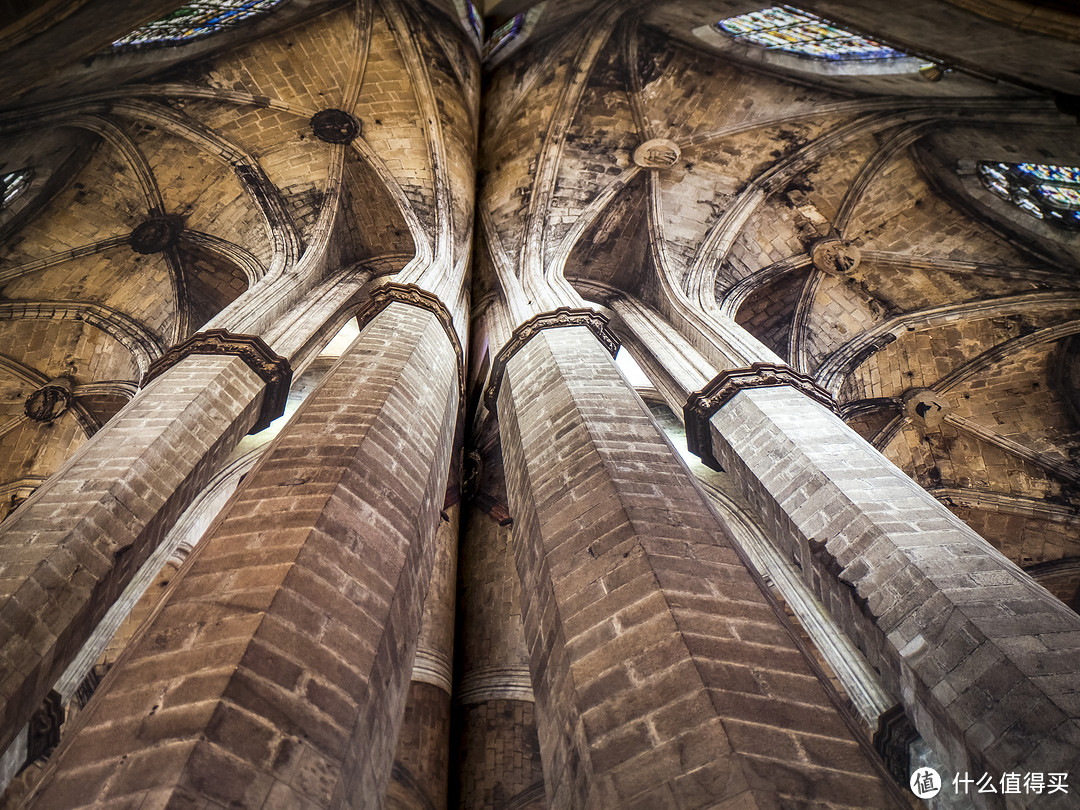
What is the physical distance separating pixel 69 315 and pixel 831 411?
35.5 feet

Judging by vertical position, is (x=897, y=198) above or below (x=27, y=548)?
above

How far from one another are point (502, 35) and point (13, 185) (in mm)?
8475

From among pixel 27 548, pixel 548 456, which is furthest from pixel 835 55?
pixel 27 548

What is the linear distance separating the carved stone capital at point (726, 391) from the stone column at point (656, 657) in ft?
6.90

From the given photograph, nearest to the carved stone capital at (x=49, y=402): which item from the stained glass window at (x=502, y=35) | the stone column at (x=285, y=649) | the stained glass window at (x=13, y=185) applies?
the stained glass window at (x=13, y=185)

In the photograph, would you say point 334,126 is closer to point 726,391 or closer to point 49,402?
point 49,402

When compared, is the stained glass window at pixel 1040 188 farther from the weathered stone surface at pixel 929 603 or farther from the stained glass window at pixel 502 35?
the stained glass window at pixel 502 35

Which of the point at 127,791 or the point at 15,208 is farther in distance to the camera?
the point at 15,208

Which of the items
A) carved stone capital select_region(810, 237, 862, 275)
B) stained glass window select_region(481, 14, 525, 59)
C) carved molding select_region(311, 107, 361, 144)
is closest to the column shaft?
carved molding select_region(311, 107, 361, 144)

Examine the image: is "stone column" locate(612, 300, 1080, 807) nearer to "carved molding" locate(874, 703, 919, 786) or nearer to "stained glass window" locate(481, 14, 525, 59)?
"carved molding" locate(874, 703, 919, 786)

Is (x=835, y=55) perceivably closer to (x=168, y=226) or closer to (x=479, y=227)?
(x=479, y=227)

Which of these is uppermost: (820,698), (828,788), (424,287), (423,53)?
(423,53)

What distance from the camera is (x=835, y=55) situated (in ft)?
33.4

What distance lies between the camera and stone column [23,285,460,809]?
2025 mm
